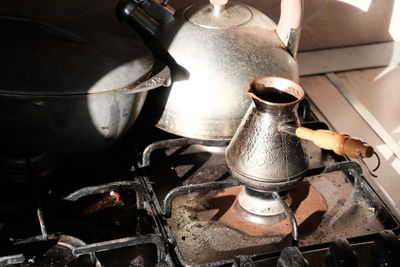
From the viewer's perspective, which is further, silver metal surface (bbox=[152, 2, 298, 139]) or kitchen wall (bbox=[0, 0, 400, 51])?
kitchen wall (bbox=[0, 0, 400, 51])

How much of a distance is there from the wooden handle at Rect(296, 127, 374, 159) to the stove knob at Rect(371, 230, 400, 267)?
0.12m

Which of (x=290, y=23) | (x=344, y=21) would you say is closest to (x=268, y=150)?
(x=290, y=23)

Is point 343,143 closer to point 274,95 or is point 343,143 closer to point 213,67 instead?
point 274,95

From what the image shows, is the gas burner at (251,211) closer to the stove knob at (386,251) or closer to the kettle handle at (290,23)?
the stove knob at (386,251)

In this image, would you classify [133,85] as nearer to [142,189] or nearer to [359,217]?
[142,189]

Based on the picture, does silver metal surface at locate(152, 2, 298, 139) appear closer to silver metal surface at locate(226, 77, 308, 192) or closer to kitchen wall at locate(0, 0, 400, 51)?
silver metal surface at locate(226, 77, 308, 192)

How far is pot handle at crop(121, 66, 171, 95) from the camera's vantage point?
0.85 metres

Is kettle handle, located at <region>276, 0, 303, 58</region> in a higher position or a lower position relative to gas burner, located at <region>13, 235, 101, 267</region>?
higher

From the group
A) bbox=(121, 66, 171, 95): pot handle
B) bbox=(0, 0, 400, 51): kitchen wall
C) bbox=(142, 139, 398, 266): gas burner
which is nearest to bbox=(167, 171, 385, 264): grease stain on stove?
bbox=(142, 139, 398, 266): gas burner

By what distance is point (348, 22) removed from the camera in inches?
55.1

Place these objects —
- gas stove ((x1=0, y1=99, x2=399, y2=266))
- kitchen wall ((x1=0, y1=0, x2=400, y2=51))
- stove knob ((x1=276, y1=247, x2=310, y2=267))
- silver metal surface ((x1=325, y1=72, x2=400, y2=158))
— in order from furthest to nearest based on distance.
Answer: kitchen wall ((x1=0, y1=0, x2=400, y2=51)) → silver metal surface ((x1=325, y1=72, x2=400, y2=158)) → gas stove ((x1=0, y1=99, x2=399, y2=266)) → stove knob ((x1=276, y1=247, x2=310, y2=267))

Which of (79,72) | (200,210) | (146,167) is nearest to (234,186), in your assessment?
(200,210)

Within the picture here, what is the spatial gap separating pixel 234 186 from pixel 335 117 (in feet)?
1.28

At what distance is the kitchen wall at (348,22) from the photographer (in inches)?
53.5
